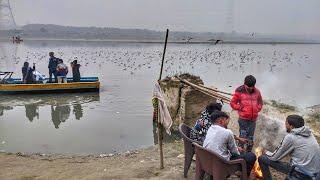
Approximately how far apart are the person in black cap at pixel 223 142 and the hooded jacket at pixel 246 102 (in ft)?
5.50

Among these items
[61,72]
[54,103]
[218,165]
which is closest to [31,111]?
[54,103]

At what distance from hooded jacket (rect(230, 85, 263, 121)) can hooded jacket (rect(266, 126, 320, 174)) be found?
2132 mm

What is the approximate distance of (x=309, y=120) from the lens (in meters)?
11.7

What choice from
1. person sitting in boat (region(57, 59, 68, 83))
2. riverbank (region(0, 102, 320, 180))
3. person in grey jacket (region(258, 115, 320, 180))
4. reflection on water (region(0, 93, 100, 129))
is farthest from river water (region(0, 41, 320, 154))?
person in grey jacket (region(258, 115, 320, 180))

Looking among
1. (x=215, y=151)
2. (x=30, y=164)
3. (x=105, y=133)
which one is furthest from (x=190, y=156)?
(x=105, y=133)

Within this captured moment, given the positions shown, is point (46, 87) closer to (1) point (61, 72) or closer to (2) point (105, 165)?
(1) point (61, 72)

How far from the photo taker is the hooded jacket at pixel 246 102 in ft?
25.6

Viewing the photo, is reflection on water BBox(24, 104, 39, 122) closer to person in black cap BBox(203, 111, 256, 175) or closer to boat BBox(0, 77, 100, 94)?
boat BBox(0, 77, 100, 94)

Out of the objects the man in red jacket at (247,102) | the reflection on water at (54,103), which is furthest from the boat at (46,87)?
the man in red jacket at (247,102)

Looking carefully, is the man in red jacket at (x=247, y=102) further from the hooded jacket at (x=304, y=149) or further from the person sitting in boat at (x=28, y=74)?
the person sitting in boat at (x=28, y=74)

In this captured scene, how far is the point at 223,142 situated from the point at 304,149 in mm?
1100

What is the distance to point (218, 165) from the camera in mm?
5930

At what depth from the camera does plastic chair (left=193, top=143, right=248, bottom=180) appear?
5.91 metres

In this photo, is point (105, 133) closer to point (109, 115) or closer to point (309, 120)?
point (109, 115)
